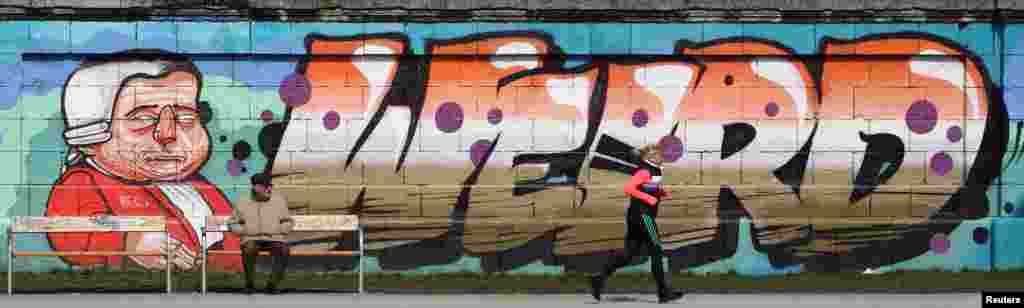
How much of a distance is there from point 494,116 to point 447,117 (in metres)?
0.47

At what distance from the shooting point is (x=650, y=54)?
799 inches

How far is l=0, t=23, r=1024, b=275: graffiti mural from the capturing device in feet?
66.5

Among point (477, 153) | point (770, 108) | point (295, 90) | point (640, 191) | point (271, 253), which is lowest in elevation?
point (271, 253)

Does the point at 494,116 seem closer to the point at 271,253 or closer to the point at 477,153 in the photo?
the point at 477,153

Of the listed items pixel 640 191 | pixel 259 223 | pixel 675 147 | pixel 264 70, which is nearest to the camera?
pixel 640 191

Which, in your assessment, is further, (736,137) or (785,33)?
(736,137)

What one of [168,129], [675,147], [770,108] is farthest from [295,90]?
[770,108]

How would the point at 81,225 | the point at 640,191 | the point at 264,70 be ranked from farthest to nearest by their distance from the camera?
the point at 264,70 < the point at 81,225 < the point at 640,191

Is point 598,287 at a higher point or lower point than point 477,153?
lower

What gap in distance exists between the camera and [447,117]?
20.3 metres

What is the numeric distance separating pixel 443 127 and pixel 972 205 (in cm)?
539

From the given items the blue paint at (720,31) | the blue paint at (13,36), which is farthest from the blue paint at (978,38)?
the blue paint at (13,36)

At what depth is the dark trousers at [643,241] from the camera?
1638cm

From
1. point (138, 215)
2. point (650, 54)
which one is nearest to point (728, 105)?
point (650, 54)
